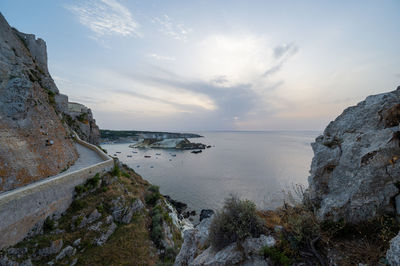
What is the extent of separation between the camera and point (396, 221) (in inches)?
127

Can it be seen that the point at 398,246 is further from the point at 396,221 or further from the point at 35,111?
A: the point at 35,111

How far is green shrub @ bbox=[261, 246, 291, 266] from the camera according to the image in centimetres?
354

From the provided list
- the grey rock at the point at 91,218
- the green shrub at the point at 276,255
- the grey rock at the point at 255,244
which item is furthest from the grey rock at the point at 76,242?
the green shrub at the point at 276,255

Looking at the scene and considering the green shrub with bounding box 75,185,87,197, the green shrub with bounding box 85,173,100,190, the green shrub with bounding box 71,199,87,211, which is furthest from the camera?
the green shrub with bounding box 85,173,100,190

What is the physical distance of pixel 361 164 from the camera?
400cm

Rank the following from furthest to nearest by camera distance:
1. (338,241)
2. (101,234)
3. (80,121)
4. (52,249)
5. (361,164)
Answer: (80,121) → (101,234) → (52,249) → (361,164) → (338,241)

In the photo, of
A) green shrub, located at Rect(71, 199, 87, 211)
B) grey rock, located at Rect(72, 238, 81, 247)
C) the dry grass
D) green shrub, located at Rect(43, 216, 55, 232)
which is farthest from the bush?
green shrub, located at Rect(71, 199, 87, 211)

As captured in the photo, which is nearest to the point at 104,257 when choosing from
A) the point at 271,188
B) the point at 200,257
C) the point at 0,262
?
the point at 0,262

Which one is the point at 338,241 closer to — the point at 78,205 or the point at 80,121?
the point at 78,205

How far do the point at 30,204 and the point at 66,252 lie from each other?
3.24 meters

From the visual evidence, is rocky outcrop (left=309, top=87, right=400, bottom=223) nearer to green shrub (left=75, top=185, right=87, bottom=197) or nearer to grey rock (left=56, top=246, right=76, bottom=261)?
grey rock (left=56, top=246, right=76, bottom=261)

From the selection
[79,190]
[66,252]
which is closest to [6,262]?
[66,252]

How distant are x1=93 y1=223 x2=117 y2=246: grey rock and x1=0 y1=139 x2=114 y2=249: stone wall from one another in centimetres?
310

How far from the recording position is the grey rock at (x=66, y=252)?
8047 mm
